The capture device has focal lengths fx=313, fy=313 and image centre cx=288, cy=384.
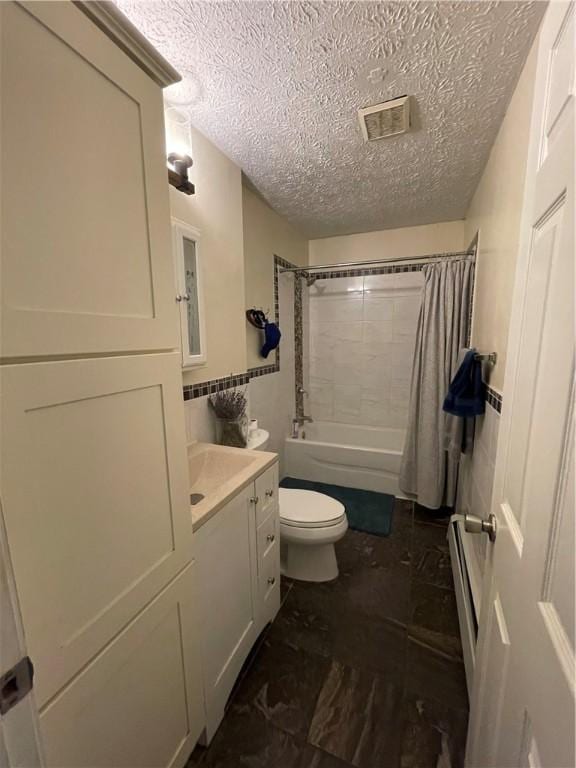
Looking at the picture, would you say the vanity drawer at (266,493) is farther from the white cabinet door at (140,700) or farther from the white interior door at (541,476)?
the white interior door at (541,476)

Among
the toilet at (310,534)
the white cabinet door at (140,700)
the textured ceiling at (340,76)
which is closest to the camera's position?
the white cabinet door at (140,700)

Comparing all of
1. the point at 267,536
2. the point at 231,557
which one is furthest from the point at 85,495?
the point at 267,536

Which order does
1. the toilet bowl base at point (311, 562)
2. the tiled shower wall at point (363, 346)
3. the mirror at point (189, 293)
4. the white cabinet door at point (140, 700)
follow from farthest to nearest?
the tiled shower wall at point (363, 346), the toilet bowl base at point (311, 562), the mirror at point (189, 293), the white cabinet door at point (140, 700)

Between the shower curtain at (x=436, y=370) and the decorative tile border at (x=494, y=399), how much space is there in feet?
2.69

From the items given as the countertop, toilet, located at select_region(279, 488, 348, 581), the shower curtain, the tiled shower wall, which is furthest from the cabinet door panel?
the tiled shower wall

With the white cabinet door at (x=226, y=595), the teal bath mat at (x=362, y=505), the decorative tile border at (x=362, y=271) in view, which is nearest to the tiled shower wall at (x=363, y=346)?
the decorative tile border at (x=362, y=271)

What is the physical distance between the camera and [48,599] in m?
0.56

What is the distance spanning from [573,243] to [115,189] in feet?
2.73

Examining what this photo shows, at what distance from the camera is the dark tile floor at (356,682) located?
3.58 ft

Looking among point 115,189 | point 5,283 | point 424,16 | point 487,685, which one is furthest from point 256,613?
point 424,16

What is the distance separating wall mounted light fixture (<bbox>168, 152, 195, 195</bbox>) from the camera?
133cm

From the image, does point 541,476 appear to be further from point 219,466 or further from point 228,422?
point 228,422

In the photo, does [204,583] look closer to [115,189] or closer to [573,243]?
[115,189]

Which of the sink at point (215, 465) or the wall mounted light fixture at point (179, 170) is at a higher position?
the wall mounted light fixture at point (179, 170)
